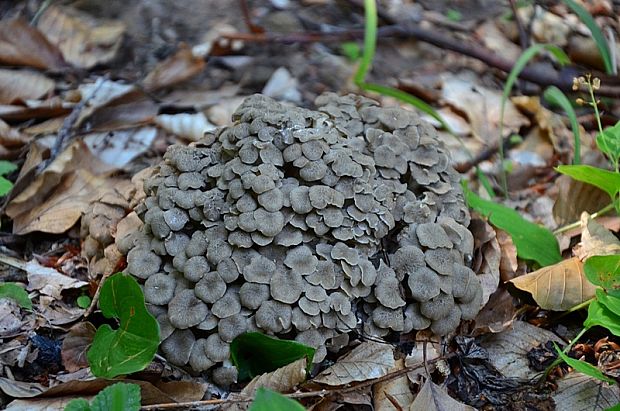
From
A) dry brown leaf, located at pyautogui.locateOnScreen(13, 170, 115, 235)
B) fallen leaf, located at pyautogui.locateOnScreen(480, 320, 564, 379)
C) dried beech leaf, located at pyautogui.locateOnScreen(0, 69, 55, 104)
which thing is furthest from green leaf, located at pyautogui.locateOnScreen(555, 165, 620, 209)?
dried beech leaf, located at pyautogui.locateOnScreen(0, 69, 55, 104)

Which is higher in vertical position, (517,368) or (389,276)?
(389,276)

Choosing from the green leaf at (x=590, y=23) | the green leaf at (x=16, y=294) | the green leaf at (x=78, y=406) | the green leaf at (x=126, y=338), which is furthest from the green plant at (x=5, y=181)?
the green leaf at (x=590, y=23)

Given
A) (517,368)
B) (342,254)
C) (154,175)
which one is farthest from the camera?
(154,175)

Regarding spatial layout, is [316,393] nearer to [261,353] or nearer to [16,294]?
[261,353]

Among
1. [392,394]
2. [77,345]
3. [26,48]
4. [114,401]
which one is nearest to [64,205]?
[77,345]

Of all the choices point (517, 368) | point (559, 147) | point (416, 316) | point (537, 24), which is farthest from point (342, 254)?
point (537, 24)

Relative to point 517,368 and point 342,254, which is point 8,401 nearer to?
point 342,254

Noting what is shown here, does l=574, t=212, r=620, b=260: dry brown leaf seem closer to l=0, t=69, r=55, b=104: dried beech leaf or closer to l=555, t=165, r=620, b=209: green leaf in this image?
l=555, t=165, r=620, b=209: green leaf
